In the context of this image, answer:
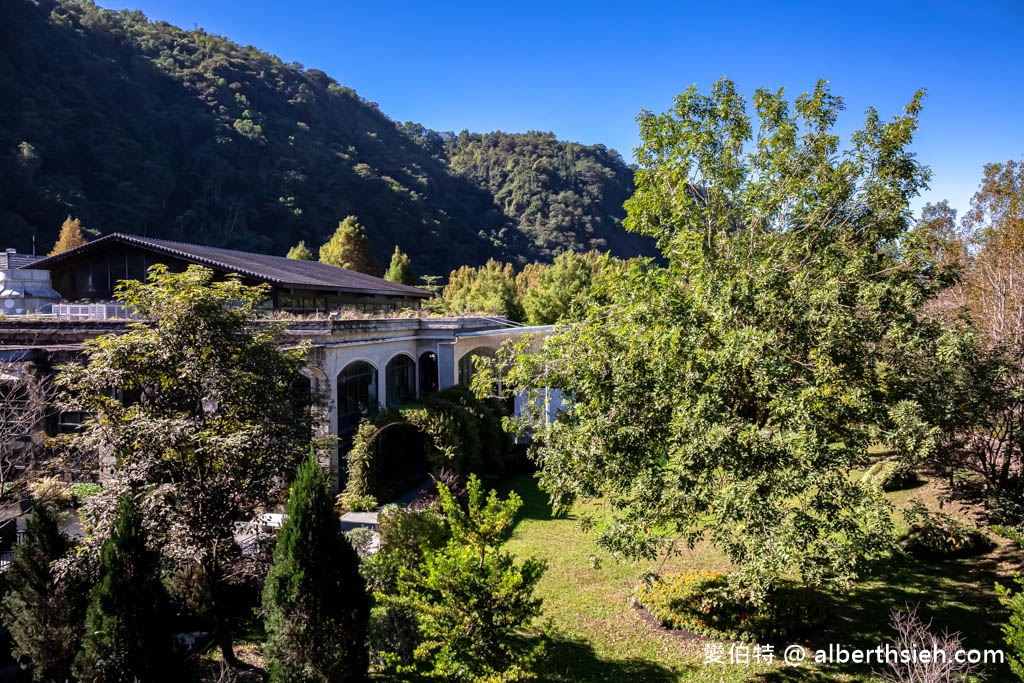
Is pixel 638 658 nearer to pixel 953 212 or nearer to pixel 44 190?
pixel 953 212

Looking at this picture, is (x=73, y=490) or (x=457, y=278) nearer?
(x=73, y=490)

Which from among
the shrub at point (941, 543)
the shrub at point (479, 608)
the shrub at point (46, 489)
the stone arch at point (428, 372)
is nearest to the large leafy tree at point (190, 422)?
the shrub at point (479, 608)

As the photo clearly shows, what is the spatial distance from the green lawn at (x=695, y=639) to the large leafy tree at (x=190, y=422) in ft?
16.5

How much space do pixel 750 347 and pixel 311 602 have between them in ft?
20.8

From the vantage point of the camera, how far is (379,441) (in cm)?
1684

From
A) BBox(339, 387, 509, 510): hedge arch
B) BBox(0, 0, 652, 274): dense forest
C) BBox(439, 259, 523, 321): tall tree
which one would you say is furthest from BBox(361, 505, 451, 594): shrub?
BBox(0, 0, 652, 274): dense forest

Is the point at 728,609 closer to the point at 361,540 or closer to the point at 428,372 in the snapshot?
the point at 361,540

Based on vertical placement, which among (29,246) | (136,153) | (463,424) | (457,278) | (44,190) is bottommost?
(463,424)

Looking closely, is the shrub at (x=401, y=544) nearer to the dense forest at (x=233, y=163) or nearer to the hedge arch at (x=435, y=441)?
the hedge arch at (x=435, y=441)

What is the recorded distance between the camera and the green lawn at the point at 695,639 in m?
8.47

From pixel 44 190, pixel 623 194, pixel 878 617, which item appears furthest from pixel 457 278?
pixel 623 194

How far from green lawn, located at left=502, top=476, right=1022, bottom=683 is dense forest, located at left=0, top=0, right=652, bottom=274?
57.3m

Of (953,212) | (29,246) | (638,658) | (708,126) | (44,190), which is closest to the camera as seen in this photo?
(638,658)

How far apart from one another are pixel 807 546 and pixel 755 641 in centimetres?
309
